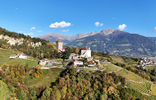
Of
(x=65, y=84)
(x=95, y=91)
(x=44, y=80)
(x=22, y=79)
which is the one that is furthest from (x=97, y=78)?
(x=22, y=79)

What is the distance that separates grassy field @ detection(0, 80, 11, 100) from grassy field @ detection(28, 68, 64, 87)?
844 cm

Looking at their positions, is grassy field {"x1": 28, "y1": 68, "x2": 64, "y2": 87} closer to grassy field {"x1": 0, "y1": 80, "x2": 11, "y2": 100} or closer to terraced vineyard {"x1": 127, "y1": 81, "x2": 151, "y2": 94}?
grassy field {"x1": 0, "y1": 80, "x2": 11, "y2": 100}

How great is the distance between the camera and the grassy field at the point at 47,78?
4218cm

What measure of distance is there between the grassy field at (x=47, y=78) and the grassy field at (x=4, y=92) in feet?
27.7

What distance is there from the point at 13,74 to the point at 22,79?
408 cm

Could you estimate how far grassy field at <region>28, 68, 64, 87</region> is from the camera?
42.2 meters

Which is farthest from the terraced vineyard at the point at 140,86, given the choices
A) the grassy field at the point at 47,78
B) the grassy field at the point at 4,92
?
the grassy field at the point at 4,92

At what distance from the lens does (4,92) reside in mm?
31828

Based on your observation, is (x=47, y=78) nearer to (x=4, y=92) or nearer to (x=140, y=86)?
(x=4, y=92)

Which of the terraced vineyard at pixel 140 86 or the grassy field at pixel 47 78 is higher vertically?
the grassy field at pixel 47 78

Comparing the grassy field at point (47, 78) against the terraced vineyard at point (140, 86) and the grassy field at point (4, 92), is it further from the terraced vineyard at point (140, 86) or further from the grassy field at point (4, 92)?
the terraced vineyard at point (140, 86)

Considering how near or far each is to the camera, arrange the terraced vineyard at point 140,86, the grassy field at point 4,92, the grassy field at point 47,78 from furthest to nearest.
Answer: the terraced vineyard at point 140,86
the grassy field at point 47,78
the grassy field at point 4,92

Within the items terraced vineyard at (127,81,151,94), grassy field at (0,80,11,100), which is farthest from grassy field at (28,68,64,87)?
terraced vineyard at (127,81,151,94)

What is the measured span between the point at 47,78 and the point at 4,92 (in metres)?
17.5
